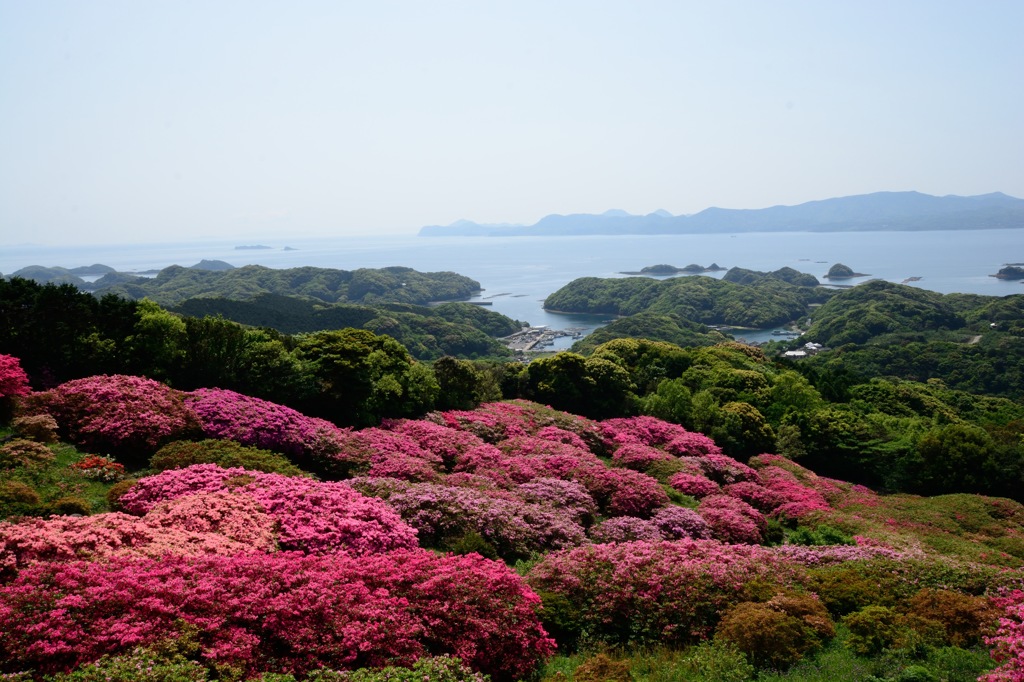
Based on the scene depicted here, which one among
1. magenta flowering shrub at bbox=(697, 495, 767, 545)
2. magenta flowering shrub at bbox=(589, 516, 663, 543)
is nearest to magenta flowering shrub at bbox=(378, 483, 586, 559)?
magenta flowering shrub at bbox=(589, 516, 663, 543)

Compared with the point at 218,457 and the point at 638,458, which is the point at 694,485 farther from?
the point at 218,457

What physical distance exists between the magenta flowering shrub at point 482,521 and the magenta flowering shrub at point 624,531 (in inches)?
23.9

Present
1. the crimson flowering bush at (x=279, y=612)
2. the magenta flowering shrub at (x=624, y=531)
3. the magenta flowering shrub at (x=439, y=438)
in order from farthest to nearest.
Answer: the magenta flowering shrub at (x=439, y=438), the magenta flowering shrub at (x=624, y=531), the crimson flowering bush at (x=279, y=612)

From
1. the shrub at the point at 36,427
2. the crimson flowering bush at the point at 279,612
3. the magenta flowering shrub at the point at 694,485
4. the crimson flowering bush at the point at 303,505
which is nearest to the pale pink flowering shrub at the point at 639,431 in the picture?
the magenta flowering shrub at the point at 694,485

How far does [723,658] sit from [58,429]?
54.8 ft

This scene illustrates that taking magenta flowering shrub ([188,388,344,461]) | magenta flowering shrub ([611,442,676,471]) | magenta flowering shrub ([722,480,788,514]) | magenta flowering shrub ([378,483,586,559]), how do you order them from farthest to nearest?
1. magenta flowering shrub ([611,442,676,471])
2. magenta flowering shrub ([722,480,788,514])
3. magenta flowering shrub ([188,388,344,461])
4. magenta flowering shrub ([378,483,586,559])

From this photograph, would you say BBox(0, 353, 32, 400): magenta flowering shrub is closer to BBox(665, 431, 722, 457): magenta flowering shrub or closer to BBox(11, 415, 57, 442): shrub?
BBox(11, 415, 57, 442): shrub

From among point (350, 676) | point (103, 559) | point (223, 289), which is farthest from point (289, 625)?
point (223, 289)

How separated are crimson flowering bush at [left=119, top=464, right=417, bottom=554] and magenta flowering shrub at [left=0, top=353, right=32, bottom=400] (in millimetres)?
5935

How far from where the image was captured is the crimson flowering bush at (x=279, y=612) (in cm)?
797

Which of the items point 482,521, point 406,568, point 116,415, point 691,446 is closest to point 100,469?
point 116,415

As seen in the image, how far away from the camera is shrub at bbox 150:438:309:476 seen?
1530 centimetres

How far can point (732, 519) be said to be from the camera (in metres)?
18.4

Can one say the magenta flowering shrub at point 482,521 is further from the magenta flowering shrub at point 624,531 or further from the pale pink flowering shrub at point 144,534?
the pale pink flowering shrub at point 144,534
